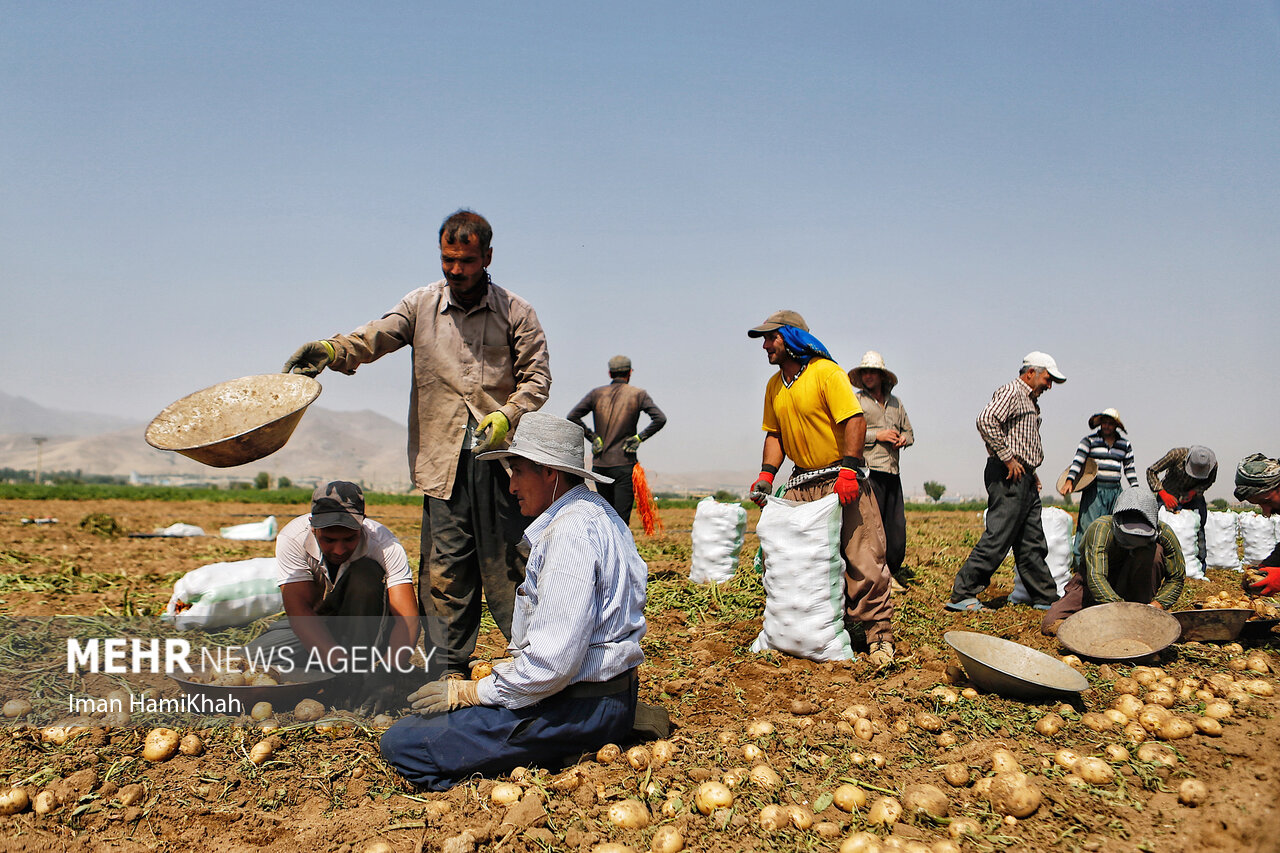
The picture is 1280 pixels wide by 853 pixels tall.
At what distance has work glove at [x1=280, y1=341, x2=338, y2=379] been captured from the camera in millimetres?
3570

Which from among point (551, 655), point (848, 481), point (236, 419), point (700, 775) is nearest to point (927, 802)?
point (700, 775)

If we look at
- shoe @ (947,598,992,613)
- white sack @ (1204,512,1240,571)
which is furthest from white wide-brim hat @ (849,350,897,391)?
white sack @ (1204,512,1240,571)

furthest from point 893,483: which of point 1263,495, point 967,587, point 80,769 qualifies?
point 80,769

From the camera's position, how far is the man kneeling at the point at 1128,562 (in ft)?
16.0

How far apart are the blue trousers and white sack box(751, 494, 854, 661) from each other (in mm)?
1787

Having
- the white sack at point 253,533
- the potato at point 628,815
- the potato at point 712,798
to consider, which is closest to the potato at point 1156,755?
the potato at point 712,798

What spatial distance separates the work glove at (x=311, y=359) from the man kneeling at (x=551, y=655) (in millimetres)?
1167

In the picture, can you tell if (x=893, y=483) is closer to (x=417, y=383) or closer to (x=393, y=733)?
(x=417, y=383)

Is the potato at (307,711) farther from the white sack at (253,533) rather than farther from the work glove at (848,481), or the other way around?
the white sack at (253,533)

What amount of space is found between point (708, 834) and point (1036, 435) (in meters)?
4.70

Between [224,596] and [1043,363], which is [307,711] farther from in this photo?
[1043,363]

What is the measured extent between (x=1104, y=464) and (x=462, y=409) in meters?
5.50

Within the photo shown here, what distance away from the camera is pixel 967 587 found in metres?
6.15

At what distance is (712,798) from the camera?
2.63 m
